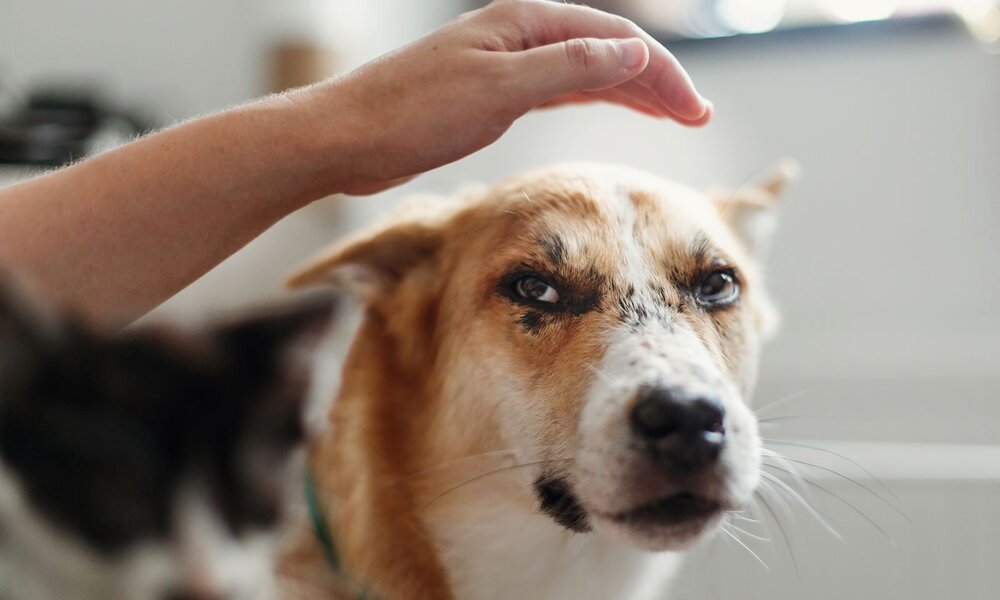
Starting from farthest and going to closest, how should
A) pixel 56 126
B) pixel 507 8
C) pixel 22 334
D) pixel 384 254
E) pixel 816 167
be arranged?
1. pixel 816 167
2. pixel 56 126
3. pixel 384 254
4. pixel 507 8
5. pixel 22 334

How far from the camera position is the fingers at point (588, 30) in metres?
0.89

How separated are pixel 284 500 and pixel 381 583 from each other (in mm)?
407

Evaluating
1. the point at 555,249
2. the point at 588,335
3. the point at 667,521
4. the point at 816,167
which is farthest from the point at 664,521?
the point at 816,167

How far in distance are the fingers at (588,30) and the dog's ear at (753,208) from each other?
31 cm

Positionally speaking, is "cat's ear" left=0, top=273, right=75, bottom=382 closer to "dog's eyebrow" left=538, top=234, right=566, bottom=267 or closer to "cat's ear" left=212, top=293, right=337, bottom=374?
"cat's ear" left=212, top=293, right=337, bottom=374

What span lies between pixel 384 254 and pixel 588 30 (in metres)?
0.39

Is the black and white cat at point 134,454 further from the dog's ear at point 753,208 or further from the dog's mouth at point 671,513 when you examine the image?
the dog's ear at point 753,208

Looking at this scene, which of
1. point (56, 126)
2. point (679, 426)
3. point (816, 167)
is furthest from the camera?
point (816, 167)

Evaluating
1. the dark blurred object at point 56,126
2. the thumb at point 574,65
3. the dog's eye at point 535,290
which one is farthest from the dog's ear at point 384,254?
the dark blurred object at point 56,126

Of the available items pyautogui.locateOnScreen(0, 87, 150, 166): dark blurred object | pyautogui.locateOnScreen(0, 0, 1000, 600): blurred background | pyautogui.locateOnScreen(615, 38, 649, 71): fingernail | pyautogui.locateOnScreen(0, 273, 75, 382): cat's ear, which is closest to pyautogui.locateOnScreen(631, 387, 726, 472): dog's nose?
pyautogui.locateOnScreen(615, 38, 649, 71): fingernail

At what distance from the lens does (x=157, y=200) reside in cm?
80

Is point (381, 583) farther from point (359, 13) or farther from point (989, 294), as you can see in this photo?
point (359, 13)

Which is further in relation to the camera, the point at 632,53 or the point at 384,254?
the point at 384,254

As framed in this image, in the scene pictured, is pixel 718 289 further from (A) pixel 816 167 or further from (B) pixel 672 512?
(A) pixel 816 167
